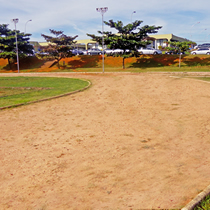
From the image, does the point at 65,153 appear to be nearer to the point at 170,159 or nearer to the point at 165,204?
the point at 170,159

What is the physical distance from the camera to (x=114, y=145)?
6355 millimetres

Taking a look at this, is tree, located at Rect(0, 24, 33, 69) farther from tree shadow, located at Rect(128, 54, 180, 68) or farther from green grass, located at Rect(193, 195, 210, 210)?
green grass, located at Rect(193, 195, 210, 210)

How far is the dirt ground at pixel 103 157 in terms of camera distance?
3.99m

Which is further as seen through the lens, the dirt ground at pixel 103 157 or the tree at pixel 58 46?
the tree at pixel 58 46

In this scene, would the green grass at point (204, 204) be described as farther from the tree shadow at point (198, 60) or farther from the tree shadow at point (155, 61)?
the tree shadow at point (155, 61)

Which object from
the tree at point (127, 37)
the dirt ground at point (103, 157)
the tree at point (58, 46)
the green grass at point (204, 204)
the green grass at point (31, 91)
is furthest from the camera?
the tree at point (58, 46)

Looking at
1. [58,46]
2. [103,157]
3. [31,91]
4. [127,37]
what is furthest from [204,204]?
[58,46]

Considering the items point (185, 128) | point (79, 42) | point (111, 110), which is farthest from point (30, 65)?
point (185, 128)

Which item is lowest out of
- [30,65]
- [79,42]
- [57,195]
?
[57,195]

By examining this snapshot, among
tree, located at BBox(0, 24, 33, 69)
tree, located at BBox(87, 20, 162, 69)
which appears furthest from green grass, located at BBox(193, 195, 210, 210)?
tree, located at BBox(0, 24, 33, 69)

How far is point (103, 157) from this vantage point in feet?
18.4

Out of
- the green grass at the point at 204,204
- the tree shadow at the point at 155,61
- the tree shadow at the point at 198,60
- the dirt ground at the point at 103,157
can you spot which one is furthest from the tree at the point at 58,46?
the green grass at the point at 204,204

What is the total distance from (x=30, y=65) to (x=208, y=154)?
164ft

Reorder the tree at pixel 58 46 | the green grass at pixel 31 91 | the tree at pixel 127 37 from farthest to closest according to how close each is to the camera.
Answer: the tree at pixel 58 46 → the tree at pixel 127 37 → the green grass at pixel 31 91
